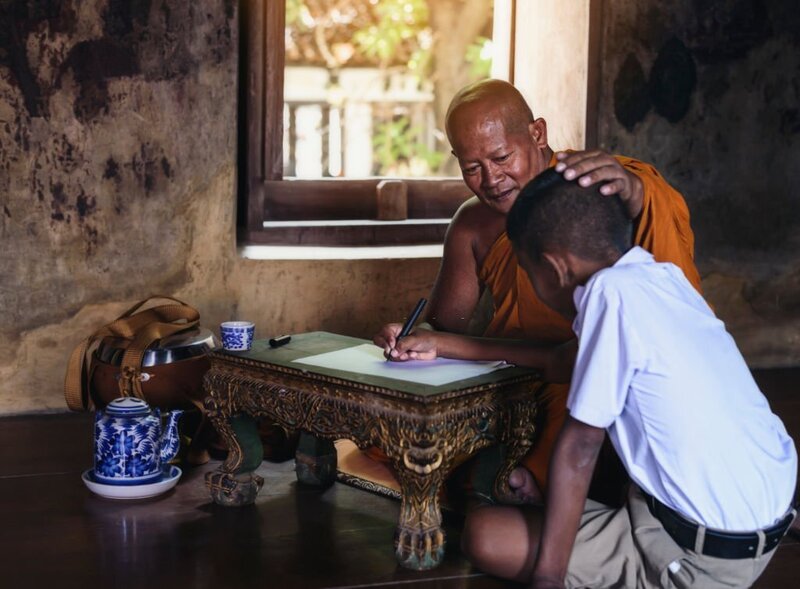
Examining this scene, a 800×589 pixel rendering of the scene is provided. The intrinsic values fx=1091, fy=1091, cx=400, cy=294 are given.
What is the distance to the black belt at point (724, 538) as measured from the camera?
223 centimetres

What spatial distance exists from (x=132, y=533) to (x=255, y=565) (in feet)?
1.41

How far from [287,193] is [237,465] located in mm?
2065

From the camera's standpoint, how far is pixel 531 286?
3211 mm

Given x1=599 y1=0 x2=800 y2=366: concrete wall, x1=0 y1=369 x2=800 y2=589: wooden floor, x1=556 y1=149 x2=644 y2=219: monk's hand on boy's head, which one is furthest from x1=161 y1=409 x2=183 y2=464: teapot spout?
x1=599 y1=0 x2=800 y2=366: concrete wall

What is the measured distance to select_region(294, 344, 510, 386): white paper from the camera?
2.75 m

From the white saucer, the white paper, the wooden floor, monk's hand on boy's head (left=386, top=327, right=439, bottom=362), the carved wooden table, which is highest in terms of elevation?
monk's hand on boy's head (left=386, top=327, right=439, bottom=362)

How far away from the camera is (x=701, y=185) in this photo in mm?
5172

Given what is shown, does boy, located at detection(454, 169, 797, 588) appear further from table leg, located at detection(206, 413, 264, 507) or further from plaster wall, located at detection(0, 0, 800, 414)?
plaster wall, located at detection(0, 0, 800, 414)

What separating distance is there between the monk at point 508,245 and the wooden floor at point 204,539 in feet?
1.57

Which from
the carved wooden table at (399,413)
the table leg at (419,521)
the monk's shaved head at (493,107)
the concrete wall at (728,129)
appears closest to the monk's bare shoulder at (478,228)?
the monk's shaved head at (493,107)

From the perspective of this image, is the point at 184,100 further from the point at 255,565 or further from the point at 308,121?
the point at 308,121

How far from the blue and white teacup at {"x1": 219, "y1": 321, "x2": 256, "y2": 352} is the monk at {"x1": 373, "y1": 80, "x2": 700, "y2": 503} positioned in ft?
1.18

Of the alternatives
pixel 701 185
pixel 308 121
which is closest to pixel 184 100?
pixel 701 185

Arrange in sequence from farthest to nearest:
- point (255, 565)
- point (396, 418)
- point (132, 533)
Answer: point (132, 533) → point (255, 565) → point (396, 418)
